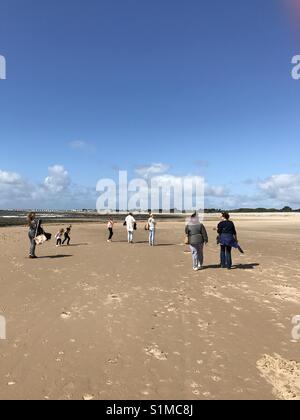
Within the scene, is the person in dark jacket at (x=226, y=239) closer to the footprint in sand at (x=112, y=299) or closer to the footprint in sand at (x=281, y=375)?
the footprint in sand at (x=112, y=299)

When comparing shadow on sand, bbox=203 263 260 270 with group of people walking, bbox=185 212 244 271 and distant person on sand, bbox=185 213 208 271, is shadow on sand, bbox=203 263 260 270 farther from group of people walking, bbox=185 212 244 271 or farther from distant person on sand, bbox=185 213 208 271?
distant person on sand, bbox=185 213 208 271

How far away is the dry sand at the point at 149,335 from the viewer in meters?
5.48

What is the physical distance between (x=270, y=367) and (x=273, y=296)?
4.84 metres

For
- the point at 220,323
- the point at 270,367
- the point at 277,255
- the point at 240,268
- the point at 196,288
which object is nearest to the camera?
the point at 270,367

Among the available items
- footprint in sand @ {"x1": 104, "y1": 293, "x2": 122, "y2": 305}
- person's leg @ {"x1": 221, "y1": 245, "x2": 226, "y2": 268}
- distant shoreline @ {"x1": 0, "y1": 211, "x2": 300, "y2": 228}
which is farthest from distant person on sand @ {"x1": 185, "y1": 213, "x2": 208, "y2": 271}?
distant shoreline @ {"x1": 0, "y1": 211, "x2": 300, "y2": 228}

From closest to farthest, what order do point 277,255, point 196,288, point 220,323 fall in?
point 220,323 → point 196,288 → point 277,255

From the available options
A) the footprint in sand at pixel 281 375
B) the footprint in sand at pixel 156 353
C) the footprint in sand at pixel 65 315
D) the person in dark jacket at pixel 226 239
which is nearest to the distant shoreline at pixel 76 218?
the person in dark jacket at pixel 226 239

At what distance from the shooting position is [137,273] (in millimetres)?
14250

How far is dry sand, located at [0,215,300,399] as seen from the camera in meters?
5.48

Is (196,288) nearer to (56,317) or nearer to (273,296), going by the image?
(273,296)

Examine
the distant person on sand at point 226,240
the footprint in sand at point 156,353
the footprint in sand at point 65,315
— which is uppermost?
the distant person on sand at point 226,240
